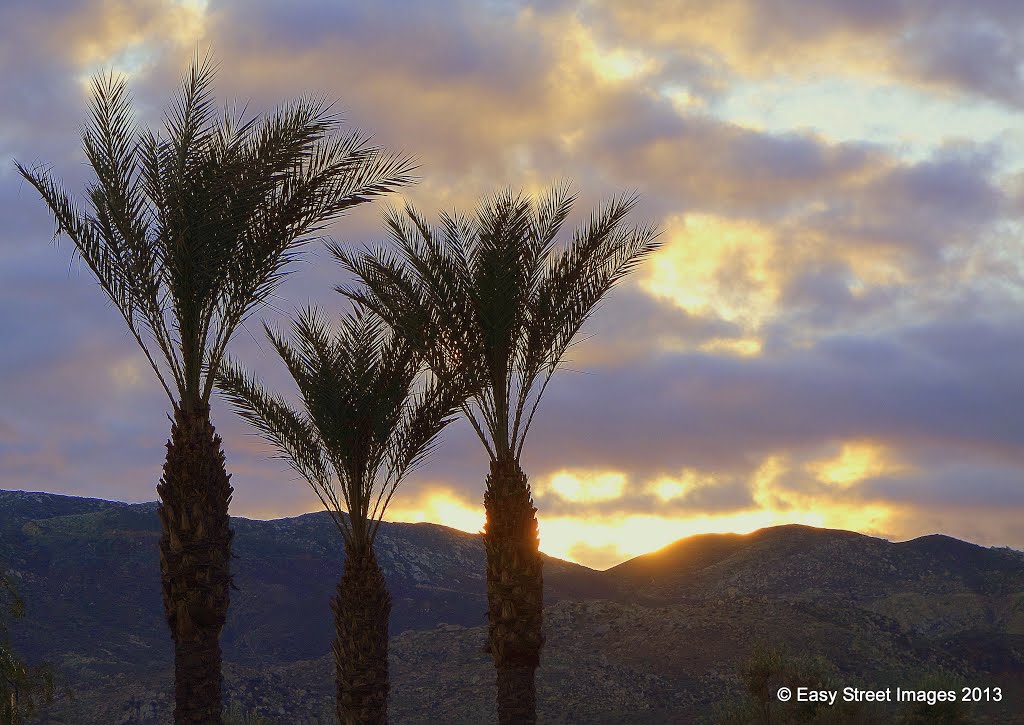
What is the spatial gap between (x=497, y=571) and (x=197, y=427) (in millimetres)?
5515

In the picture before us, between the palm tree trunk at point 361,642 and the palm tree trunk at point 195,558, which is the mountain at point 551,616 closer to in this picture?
the palm tree trunk at point 361,642

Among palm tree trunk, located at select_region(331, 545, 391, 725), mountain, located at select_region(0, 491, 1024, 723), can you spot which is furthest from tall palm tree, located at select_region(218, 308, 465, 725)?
mountain, located at select_region(0, 491, 1024, 723)

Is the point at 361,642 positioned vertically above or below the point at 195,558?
below

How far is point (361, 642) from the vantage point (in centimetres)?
1783

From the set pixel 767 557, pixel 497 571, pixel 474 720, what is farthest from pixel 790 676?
pixel 767 557

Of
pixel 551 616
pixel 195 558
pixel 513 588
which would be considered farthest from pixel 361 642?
pixel 551 616

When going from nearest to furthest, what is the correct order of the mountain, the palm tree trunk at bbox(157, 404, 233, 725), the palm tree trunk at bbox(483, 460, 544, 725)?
the palm tree trunk at bbox(157, 404, 233, 725) → the palm tree trunk at bbox(483, 460, 544, 725) → the mountain

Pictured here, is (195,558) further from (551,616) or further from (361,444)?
(551,616)

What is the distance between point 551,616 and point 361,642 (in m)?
33.6

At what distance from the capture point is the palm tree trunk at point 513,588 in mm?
17359

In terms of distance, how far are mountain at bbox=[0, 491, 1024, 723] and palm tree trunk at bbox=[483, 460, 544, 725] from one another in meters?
21.7

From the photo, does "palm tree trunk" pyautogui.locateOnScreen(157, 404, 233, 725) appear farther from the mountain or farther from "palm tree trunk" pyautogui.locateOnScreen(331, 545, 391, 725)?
the mountain

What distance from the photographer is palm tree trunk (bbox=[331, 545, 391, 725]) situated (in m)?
17.7

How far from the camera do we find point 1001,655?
48188 mm
